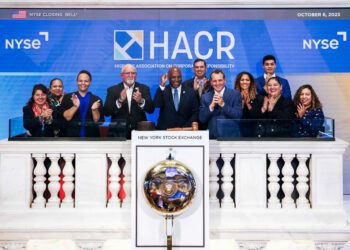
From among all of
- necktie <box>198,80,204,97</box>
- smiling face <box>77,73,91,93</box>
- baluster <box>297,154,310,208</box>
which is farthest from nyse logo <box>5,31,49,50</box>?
baluster <box>297,154,310,208</box>

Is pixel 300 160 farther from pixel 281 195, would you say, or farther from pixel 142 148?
pixel 142 148

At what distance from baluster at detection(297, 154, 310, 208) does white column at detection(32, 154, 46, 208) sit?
6.90 feet

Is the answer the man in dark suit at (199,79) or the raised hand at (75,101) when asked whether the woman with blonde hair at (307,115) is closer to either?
the man in dark suit at (199,79)

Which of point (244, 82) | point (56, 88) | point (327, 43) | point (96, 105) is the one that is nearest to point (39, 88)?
point (56, 88)

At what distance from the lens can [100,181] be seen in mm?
3936

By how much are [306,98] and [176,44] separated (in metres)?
1.93

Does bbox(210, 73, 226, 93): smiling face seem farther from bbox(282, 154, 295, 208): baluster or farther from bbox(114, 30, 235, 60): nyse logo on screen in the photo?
bbox(282, 154, 295, 208): baluster

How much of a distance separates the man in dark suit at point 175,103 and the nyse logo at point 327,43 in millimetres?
1741

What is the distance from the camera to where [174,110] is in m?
6.29

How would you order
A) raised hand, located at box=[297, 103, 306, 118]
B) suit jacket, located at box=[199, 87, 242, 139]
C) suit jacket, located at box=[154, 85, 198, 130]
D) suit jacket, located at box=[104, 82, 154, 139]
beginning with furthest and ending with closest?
suit jacket, located at box=[104, 82, 154, 139], suit jacket, located at box=[154, 85, 198, 130], suit jacket, located at box=[199, 87, 242, 139], raised hand, located at box=[297, 103, 306, 118]

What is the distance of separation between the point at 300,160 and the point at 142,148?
132 centimetres

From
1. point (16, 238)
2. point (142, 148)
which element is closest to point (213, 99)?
point (142, 148)

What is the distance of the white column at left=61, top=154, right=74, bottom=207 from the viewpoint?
12.9 feet

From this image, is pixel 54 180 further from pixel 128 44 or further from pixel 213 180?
pixel 128 44
